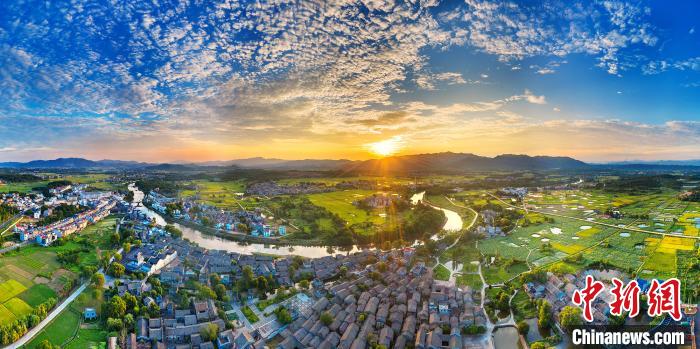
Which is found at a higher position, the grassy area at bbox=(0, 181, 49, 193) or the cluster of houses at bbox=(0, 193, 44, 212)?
the grassy area at bbox=(0, 181, 49, 193)

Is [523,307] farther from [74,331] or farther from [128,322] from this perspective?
[74,331]

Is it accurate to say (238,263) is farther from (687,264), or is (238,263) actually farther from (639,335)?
(687,264)

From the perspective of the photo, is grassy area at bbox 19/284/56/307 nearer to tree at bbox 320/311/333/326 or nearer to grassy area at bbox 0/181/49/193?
tree at bbox 320/311/333/326

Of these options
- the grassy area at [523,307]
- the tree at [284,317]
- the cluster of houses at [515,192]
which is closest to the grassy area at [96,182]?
the tree at [284,317]

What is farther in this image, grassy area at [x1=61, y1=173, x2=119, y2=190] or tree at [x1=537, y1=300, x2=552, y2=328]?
grassy area at [x1=61, y1=173, x2=119, y2=190]

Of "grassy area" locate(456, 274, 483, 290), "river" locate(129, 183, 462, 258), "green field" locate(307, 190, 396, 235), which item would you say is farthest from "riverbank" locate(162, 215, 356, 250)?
"grassy area" locate(456, 274, 483, 290)

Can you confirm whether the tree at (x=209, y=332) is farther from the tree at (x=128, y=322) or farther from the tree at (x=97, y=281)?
the tree at (x=97, y=281)
